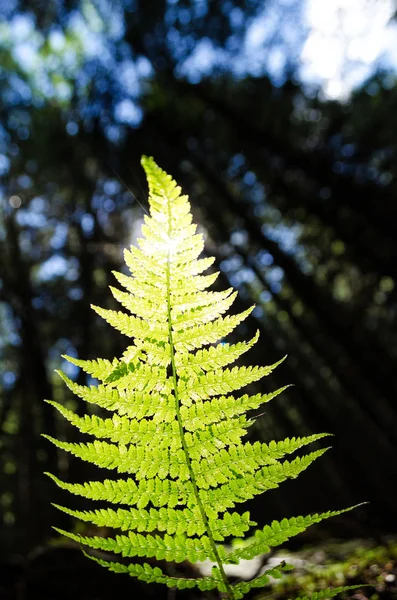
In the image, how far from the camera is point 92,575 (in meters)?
3.49

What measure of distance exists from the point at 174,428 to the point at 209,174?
10246 millimetres

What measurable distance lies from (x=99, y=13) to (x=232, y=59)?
3334 millimetres

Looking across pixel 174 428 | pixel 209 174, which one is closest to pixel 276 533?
pixel 174 428

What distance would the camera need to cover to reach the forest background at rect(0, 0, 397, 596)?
8.51 metres

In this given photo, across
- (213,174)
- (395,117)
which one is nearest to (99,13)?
(213,174)

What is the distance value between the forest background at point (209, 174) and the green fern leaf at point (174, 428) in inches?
264

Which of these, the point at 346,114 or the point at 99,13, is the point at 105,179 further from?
the point at 346,114

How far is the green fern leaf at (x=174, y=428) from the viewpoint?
41.0 inches

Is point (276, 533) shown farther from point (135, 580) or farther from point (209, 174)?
point (209, 174)

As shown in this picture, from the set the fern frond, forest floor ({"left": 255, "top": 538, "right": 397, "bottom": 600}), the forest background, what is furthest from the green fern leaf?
the forest background

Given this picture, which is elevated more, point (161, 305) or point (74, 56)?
point (74, 56)

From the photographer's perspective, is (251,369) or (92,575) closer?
(251,369)

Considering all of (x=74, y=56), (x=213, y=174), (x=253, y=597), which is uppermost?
(x=74, y=56)

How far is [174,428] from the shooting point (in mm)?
1100
